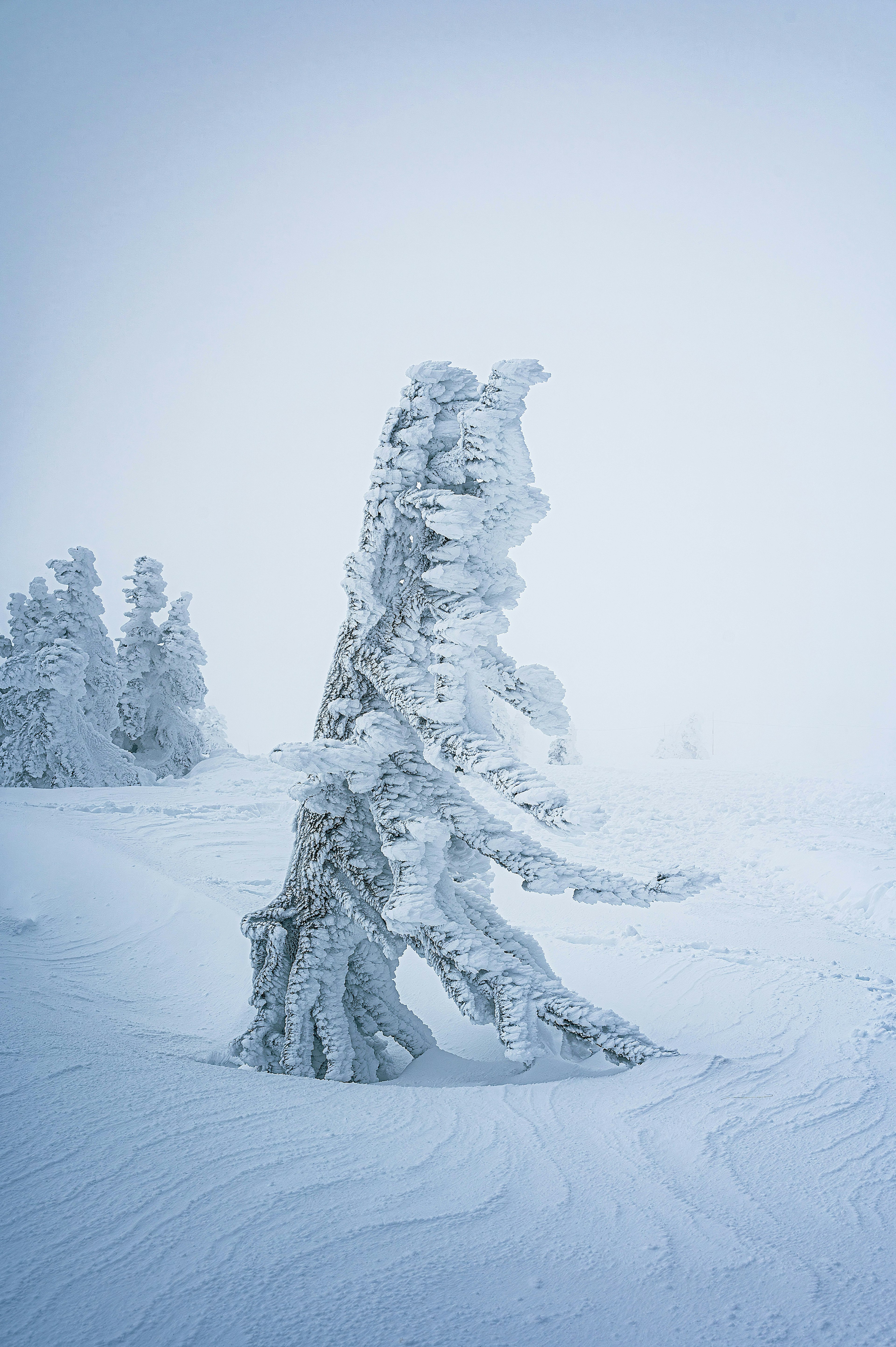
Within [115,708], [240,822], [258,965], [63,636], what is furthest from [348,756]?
[115,708]

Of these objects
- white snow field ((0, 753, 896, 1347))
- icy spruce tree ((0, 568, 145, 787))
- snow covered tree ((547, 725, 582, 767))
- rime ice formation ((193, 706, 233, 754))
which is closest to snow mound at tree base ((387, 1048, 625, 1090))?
white snow field ((0, 753, 896, 1347))

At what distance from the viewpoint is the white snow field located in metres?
1.52

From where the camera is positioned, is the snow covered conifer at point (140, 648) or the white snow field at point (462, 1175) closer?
the white snow field at point (462, 1175)

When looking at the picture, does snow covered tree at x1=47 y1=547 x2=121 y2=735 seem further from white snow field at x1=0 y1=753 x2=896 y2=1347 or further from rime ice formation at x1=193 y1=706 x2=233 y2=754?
white snow field at x1=0 y1=753 x2=896 y2=1347

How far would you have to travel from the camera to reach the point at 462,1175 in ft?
7.11

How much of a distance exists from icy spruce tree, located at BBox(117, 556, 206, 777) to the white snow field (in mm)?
14544

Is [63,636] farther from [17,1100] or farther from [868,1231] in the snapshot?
[868,1231]

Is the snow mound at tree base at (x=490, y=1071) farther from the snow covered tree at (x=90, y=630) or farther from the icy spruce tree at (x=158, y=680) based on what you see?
the icy spruce tree at (x=158, y=680)

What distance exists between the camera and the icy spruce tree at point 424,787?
3428mm

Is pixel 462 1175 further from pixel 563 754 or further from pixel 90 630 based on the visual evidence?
pixel 563 754

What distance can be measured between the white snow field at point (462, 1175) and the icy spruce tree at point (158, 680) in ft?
47.7

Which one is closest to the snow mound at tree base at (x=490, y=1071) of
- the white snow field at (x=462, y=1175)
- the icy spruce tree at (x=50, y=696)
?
the white snow field at (x=462, y=1175)

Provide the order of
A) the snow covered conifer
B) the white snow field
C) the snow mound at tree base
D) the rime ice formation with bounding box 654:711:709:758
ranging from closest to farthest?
the white snow field
the snow mound at tree base
the snow covered conifer
the rime ice formation with bounding box 654:711:709:758

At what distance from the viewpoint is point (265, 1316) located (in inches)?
57.5
